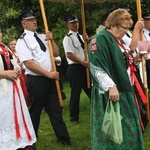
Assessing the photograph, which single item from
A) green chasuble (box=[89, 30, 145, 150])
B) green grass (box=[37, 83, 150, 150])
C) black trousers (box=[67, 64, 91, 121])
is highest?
green chasuble (box=[89, 30, 145, 150])

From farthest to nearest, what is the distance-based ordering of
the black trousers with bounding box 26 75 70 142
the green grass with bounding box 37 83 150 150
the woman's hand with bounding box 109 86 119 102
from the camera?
1. the green grass with bounding box 37 83 150 150
2. the black trousers with bounding box 26 75 70 142
3. the woman's hand with bounding box 109 86 119 102

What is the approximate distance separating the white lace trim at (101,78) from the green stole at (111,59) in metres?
0.04

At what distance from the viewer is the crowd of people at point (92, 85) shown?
4247 mm

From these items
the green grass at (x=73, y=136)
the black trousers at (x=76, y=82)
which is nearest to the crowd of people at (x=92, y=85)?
the green grass at (x=73, y=136)

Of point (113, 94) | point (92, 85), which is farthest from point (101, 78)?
point (92, 85)

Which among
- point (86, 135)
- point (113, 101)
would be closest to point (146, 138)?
point (86, 135)

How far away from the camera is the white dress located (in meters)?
4.64

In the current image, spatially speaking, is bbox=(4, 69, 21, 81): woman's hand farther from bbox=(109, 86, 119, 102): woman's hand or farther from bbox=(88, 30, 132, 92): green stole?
bbox=(109, 86, 119, 102): woman's hand

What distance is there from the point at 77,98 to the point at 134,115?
10.7ft

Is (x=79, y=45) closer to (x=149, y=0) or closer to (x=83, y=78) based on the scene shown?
(x=83, y=78)

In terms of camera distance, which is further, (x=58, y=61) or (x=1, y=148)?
(x=58, y=61)

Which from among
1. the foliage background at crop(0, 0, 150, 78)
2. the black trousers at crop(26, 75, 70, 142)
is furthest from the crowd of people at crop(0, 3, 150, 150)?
→ the foliage background at crop(0, 0, 150, 78)

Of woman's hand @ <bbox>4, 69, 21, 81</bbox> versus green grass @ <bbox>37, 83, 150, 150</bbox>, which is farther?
green grass @ <bbox>37, 83, 150, 150</bbox>

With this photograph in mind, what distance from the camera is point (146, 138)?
20.2 feet
